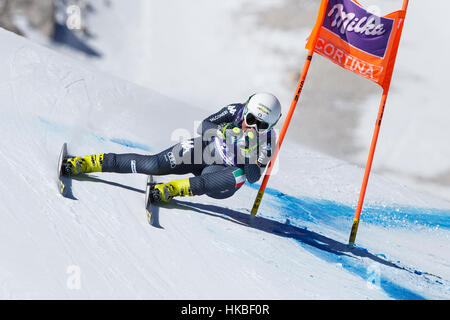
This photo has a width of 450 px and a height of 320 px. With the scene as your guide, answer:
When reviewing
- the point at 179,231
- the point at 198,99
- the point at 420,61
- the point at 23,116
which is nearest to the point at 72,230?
the point at 179,231

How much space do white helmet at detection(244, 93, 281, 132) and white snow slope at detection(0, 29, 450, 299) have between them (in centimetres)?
93

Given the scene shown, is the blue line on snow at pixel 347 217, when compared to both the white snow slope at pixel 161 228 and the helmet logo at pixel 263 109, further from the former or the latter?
the helmet logo at pixel 263 109

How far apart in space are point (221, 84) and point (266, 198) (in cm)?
1566

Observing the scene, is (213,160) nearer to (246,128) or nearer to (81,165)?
(246,128)

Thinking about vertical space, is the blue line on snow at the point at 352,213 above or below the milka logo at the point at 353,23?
below

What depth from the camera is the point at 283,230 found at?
15.7 ft

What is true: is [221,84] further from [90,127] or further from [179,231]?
[179,231]

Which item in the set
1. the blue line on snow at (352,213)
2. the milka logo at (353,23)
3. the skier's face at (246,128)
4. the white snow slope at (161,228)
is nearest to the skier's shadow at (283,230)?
the white snow slope at (161,228)

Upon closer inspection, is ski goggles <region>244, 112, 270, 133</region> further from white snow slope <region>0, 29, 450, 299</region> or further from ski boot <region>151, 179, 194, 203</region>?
white snow slope <region>0, 29, 450, 299</region>

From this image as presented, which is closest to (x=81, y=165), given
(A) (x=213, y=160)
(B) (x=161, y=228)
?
(B) (x=161, y=228)

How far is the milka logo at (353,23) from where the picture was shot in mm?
4652

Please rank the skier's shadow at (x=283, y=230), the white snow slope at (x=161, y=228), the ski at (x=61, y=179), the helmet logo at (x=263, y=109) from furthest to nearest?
the skier's shadow at (x=283, y=230) → the helmet logo at (x=263, y=109) → the ski at (x=61, y=179) → the white snow slope at (x=161, y=228)

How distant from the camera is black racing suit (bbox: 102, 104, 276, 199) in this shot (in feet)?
13.7
